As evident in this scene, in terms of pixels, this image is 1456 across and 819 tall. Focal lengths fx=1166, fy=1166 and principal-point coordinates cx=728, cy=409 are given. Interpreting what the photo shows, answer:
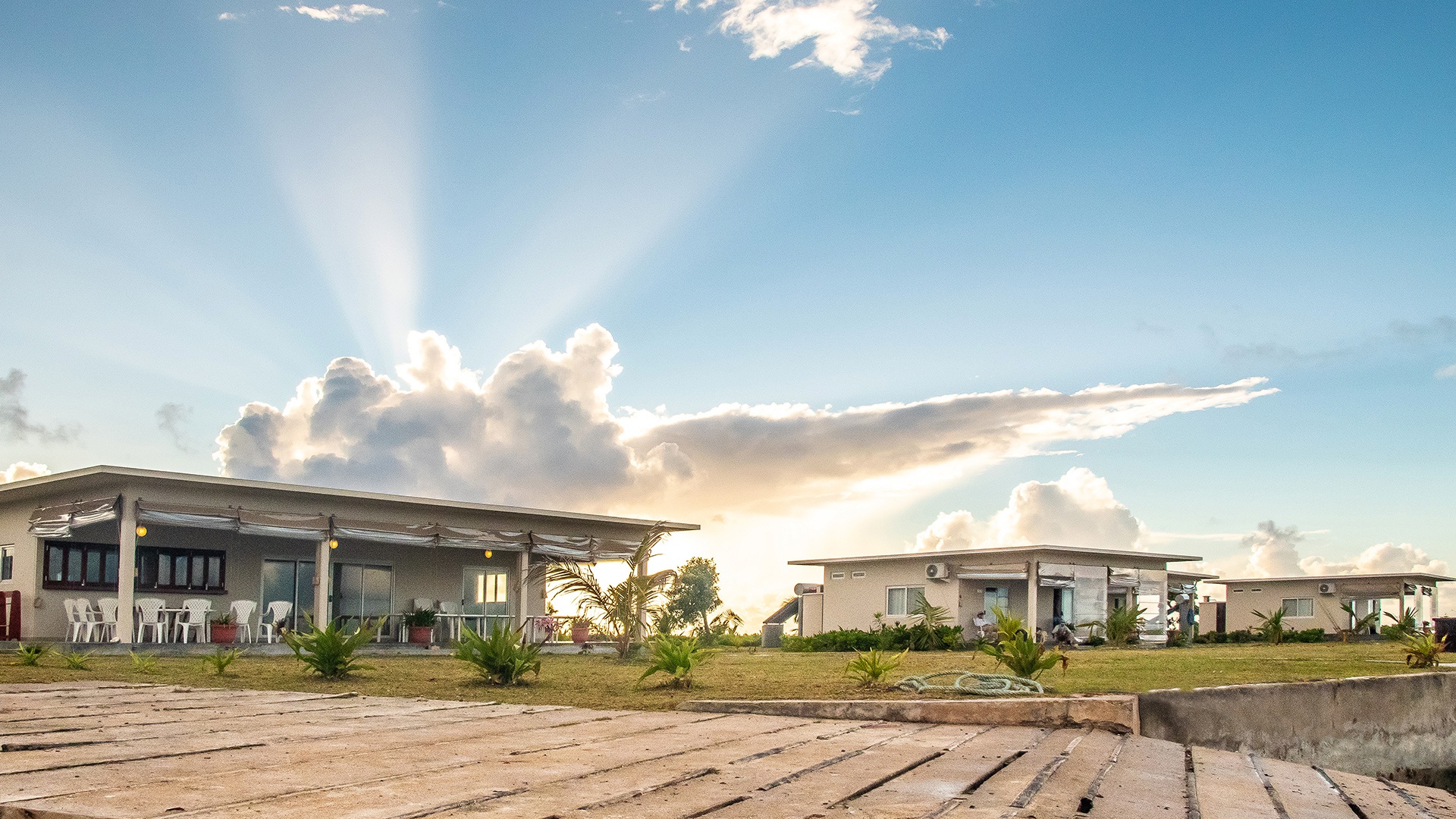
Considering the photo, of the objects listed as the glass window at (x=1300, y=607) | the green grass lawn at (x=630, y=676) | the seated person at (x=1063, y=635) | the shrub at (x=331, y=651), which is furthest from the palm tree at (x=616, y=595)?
the glass window at (x=1300, y=607)

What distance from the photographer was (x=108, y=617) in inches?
789

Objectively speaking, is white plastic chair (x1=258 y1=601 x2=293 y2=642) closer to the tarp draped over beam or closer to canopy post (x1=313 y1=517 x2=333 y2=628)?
canopy post (x1=313 y1=517 x2=333 y2=628)

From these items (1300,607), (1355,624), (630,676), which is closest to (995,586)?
(1355,624)

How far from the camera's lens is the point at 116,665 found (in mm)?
13648

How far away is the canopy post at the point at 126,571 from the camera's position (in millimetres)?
18578

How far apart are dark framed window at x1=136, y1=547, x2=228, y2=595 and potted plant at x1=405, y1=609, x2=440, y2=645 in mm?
3538

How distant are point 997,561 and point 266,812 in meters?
28.9

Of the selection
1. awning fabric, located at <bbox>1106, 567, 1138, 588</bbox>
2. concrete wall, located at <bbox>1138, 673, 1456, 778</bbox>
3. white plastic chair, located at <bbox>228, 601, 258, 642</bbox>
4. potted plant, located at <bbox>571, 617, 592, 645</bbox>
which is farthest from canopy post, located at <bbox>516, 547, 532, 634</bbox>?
awning fabric, located at <bbox>1106, 567, 1138, 588</bbox>

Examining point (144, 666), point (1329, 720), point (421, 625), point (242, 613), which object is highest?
point (144, 666)

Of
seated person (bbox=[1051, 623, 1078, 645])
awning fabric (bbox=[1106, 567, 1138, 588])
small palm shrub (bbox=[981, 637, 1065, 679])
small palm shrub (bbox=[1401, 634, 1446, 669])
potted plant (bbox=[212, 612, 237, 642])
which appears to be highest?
small palm shrub (bbox=[981, 637, 1065, 679])

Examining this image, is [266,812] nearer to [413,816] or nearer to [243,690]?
[413,816]

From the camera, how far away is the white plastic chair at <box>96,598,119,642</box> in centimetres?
1988

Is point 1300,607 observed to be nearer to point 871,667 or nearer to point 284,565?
point 284,565

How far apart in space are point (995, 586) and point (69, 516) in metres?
22.8
